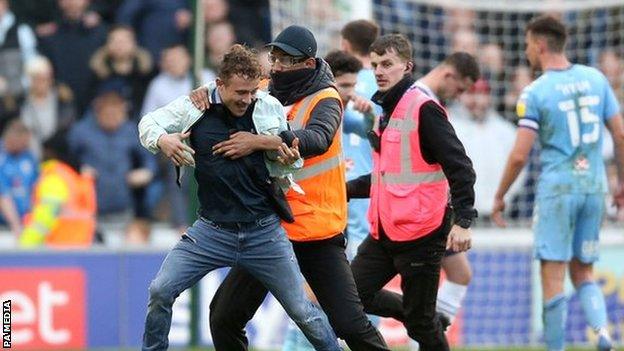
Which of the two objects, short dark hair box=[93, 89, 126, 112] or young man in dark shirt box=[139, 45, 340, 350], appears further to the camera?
short dark hair box=[93, 89, 126, 112]

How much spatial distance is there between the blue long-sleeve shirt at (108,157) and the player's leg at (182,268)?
7.94 meters

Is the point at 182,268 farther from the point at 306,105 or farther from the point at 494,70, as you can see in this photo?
the point at 494,70

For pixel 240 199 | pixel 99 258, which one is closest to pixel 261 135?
pixel 240 199

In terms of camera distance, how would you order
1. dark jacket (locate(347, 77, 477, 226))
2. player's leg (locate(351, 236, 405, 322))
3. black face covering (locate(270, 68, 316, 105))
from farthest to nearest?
player's leg (locate(351, 236, 405, 322)) < dark jacket (locate(347, 77, 477, 226)) < black face covering (locate(270, 68, 316, 105))

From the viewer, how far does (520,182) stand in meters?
16.2

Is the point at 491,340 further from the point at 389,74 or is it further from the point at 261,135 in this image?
the point at 261,135

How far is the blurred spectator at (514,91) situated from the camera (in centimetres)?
1616

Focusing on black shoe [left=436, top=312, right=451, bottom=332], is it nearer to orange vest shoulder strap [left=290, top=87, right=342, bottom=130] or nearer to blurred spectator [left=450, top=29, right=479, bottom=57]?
orange vest shoulder strap [left=290, top=87, right=342, bottom=130]

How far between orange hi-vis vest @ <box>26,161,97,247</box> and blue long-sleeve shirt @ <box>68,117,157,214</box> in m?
0.37

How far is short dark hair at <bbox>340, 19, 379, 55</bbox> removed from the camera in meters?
11.2

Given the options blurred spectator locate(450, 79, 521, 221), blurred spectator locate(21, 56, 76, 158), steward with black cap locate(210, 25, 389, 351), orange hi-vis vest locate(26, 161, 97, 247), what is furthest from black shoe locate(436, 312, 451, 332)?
blurred spectator locate(21, 56, 76, 158)

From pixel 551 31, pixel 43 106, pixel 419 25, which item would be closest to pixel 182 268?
pixel 551 31

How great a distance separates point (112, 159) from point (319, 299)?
8013mm

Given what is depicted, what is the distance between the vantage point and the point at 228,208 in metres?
8.69
